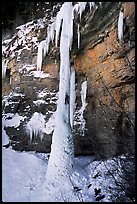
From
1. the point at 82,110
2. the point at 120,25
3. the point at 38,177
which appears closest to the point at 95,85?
the point at 82,110

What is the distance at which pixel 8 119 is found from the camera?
11195mm

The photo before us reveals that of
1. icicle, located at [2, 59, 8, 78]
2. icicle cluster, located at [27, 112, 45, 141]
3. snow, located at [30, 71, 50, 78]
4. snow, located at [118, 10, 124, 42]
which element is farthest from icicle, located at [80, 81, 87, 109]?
icicle, located at [2, 59, 8, 78]

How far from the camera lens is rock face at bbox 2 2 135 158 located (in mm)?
8203

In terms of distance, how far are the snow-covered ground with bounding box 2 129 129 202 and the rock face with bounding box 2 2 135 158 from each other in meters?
0.49

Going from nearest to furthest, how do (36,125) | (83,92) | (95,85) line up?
1. (95,85)
2. (83,92)
3. (36,125)

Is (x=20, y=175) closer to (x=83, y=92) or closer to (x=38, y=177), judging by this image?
(x=38, y=177)

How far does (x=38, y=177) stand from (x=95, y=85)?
3391mm

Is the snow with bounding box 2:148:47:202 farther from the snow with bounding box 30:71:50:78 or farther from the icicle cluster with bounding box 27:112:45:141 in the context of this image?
the snow with bounding box 30:71:50:78

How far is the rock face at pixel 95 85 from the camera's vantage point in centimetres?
820

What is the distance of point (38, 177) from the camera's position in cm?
867

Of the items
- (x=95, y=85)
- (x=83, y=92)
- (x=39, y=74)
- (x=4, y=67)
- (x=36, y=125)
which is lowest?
(x=36, y=125)

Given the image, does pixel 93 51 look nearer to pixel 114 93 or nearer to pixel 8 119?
pixel 114 93

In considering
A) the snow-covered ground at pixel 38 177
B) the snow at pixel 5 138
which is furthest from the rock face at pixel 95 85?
the snow-covered ground at pixel 38 177

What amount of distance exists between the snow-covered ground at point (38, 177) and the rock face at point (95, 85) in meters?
0.49
